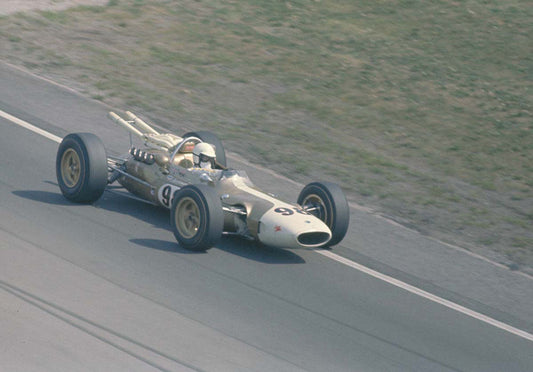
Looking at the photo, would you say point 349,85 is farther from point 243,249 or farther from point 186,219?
point 186,219

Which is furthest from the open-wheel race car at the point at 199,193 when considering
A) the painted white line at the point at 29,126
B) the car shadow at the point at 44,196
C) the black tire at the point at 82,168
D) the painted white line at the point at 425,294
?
the painted white line at the point at 29,126

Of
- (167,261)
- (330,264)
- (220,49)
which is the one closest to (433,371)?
(330,264)

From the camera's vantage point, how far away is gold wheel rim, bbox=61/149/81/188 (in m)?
11.6

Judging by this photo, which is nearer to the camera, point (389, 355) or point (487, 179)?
point (389, 355)

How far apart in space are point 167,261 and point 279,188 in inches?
142

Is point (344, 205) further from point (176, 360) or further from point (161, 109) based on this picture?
point (161, 109)

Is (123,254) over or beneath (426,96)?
beneath

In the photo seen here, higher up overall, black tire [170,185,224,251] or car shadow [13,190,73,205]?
black tire [170,185,224,251]

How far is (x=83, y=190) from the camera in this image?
37.0 ft

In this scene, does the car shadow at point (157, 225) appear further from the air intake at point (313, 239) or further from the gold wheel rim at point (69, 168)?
the air intake at point (313, 239)

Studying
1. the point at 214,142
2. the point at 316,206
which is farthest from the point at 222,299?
the point at 214,142

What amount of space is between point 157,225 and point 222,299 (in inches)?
86.5

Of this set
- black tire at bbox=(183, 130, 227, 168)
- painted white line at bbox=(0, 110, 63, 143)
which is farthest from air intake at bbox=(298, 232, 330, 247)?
painted white line at bbox=(0, 110, 63, 143)

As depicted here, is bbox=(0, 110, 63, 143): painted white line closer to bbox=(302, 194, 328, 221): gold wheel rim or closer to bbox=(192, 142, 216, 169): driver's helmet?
bbox=(192, 142, 216, 169): driver's helmet
